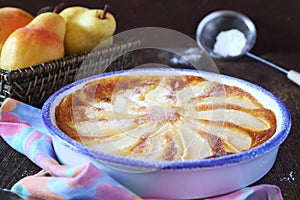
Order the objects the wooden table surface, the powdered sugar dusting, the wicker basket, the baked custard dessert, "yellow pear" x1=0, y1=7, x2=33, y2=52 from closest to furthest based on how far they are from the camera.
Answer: the baked custard dessert
the wicker basket
"yellow pear" x1=0, y1=7, x2=33, y2=52
the powdered sugar dusting
the wooden table surface

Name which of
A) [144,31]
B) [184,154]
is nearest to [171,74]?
[184,154]

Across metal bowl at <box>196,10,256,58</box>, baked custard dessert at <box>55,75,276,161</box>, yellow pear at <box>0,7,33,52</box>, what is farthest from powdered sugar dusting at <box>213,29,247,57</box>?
yellow pear at <box>0,7,33,52</box>

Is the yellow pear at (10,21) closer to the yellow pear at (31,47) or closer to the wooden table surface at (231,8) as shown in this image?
the yellow pear at (31,47)

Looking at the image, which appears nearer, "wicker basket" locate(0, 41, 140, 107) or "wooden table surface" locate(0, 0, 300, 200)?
"wicker basket" locate(0, 41, 140, 107)

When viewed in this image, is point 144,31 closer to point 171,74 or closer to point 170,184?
point 171,74

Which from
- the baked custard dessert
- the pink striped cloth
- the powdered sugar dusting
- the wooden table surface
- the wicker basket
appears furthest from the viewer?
the wooden table surface

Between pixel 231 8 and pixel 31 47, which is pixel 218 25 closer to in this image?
pixel 231 8

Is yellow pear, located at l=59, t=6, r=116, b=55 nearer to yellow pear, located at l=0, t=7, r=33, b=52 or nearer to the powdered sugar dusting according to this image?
yellow pear, located at l=0, t=7, r=33, b=52
